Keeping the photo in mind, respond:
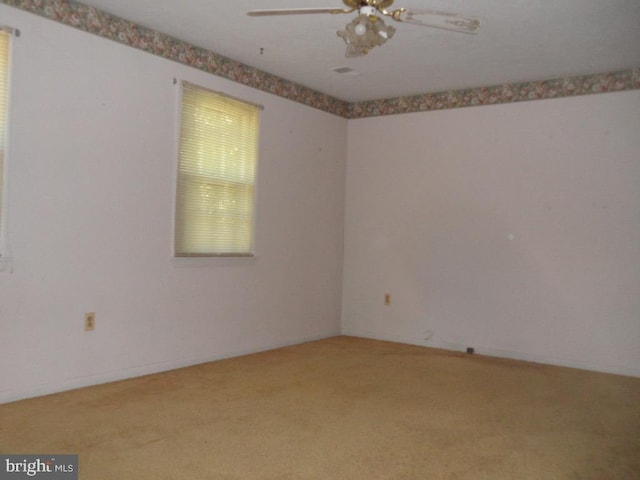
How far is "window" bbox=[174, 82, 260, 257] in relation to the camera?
13.7ft

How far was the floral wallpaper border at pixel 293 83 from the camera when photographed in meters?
3.49

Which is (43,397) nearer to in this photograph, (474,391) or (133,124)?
(133,124)

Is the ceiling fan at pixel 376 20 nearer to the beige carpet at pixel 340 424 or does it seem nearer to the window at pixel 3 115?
the window at pixel 3 115

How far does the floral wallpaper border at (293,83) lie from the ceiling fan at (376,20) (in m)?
1.64

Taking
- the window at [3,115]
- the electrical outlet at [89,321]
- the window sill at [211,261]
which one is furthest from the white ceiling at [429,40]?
the electrical outlet at [89,321]

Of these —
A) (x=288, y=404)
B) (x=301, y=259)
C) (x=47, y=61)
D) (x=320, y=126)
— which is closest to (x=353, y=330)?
(x=301, y=259)

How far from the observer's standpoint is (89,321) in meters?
3.59

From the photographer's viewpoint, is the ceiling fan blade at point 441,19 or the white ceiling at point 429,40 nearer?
the ceiling fan blade at point 441,19

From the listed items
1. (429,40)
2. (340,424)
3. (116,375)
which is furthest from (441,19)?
(116,375)

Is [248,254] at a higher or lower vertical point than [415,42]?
lower

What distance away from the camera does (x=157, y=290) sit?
4.02 meters

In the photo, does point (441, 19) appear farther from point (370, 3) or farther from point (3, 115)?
point (3, 115)

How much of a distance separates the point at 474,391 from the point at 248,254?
213 centimetres

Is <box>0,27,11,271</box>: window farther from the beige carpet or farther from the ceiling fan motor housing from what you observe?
the ceiling fan motor housing
